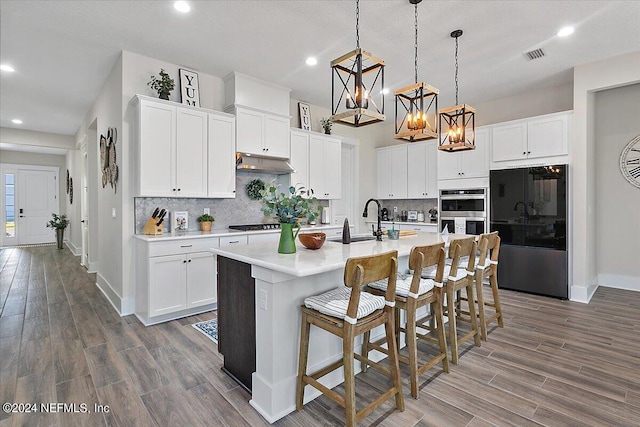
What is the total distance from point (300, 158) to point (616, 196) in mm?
4641

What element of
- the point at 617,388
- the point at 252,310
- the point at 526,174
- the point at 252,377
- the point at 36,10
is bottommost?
the point at 617,388

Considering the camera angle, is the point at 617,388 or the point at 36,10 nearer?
the point at 617,388

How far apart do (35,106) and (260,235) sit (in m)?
5.02

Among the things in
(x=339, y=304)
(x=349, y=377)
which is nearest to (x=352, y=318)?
(x=339, y=304)

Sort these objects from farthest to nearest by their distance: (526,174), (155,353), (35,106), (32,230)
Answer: (32,230)
(35,106)
(526,174)
(155,353)

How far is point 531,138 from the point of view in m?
4.63

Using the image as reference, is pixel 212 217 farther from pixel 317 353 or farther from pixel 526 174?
pixel 526 174

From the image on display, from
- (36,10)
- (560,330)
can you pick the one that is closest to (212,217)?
(36,10)

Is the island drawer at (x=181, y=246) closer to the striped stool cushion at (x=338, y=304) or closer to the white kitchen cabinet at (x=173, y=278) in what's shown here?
the white kitchen cabinet at (x=173, y=278)

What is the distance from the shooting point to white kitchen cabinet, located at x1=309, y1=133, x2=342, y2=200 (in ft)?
17.5

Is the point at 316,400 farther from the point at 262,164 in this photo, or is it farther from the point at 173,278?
the point at 262,164

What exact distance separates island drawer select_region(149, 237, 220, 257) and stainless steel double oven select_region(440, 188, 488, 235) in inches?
140

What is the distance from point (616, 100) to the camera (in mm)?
4605

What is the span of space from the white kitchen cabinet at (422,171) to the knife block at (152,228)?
14.4ft
